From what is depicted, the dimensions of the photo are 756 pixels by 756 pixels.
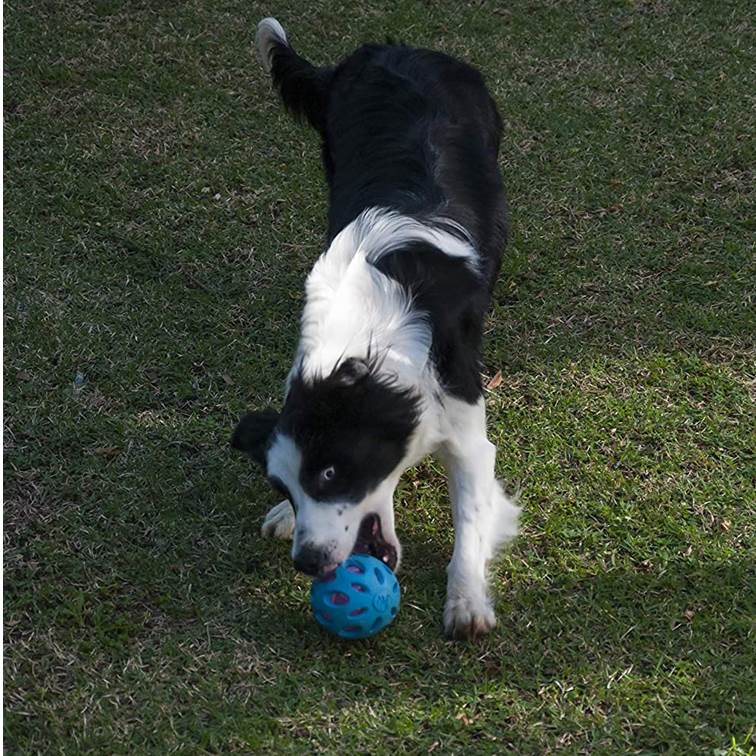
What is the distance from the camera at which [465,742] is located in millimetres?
3102

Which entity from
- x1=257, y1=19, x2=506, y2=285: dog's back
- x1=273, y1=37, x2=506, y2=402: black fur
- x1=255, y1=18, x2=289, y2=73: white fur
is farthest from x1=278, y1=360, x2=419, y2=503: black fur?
x1=255, y1=18, x2=289, y2=73: white fur

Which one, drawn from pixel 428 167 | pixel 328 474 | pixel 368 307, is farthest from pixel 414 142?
pixel 328 474

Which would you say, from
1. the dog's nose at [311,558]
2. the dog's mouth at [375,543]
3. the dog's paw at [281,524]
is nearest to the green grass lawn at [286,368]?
the dog's paw at [281,524]

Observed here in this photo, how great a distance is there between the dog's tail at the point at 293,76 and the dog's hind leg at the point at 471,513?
6.59ft

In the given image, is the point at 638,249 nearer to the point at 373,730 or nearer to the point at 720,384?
the point at 720,384

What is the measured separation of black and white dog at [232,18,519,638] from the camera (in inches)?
126

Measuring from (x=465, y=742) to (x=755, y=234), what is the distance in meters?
3.08

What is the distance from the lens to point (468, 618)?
11.1 feet

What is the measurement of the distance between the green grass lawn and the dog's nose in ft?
1.11

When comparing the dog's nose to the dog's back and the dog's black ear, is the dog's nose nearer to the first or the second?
the dog's black ear

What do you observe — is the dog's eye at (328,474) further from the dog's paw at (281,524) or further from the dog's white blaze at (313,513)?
the dog's paw at (281,524)

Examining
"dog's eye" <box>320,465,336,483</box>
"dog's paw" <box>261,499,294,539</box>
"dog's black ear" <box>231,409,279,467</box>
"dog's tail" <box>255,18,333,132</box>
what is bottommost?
"dog's paw" <box>261,499,294,539</box>

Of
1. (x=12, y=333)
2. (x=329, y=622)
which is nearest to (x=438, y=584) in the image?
(x=329, y=622)

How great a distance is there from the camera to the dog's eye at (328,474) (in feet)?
10.4
